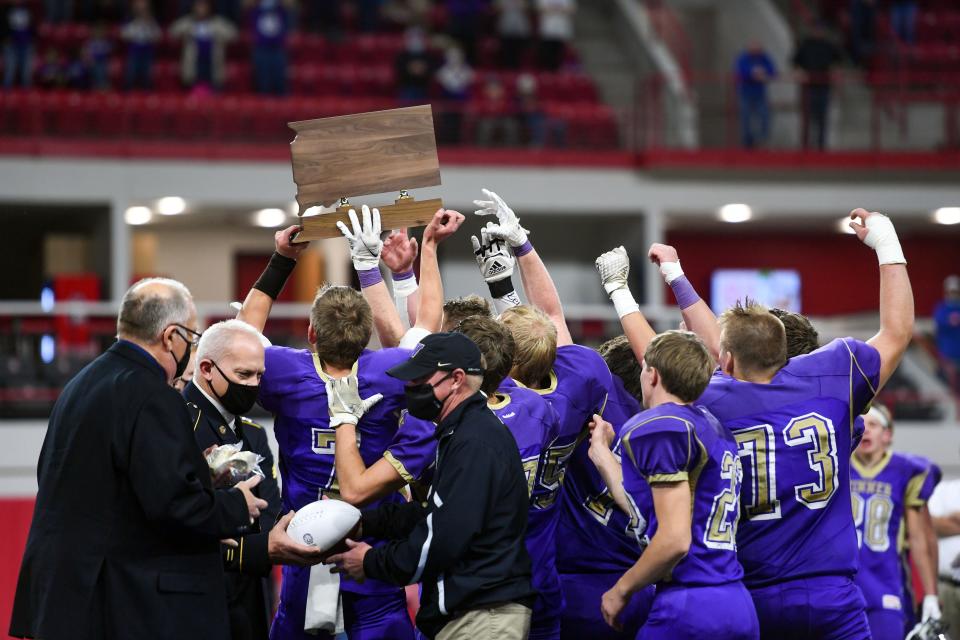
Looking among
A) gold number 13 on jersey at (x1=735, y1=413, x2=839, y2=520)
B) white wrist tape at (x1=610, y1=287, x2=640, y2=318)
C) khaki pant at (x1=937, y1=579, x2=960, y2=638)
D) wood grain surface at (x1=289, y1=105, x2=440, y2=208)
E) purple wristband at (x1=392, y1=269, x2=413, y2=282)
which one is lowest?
khaki pant at (x1=937, y1=579, x2=960, y2=638)

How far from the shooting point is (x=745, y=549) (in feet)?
16.0

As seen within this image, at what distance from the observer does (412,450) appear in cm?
479

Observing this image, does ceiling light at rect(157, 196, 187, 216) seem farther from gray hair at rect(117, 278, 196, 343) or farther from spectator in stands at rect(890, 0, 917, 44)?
gray hair at rect(117, 278, 196, 343)

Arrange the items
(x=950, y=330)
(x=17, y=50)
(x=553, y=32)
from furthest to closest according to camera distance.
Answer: (x=553, y=32), (x=17, y=50), (x=950, y=330)

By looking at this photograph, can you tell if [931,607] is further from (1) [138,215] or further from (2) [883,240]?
(1) [138,215]

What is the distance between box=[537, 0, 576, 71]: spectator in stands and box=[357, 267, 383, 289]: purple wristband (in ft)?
52.6

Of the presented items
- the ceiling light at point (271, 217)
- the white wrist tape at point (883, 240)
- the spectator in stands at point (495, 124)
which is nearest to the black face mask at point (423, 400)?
the white wrist tape at point (883, 240)

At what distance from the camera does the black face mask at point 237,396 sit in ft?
16.0

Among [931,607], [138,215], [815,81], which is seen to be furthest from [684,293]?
[138,215]

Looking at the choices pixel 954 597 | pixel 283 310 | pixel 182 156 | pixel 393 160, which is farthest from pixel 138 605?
pixel 182 156

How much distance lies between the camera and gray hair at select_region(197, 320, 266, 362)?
15.9ft

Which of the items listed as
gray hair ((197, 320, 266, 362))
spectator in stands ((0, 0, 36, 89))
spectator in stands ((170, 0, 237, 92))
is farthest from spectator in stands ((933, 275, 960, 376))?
spectator in stands ((0, 0, 36, 89))

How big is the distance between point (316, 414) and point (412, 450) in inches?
18.2

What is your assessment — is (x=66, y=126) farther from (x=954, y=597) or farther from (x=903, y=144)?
(x=954, y=597)
